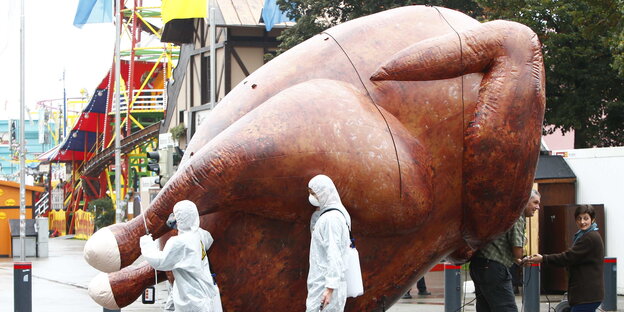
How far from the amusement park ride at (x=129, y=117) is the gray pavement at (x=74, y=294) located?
60.8 feet

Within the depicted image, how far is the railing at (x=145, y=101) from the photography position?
4497 cm

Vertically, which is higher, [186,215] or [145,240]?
[186,215]

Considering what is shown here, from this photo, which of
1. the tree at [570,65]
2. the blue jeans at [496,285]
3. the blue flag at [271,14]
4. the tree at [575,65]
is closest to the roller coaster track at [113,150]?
the blue flag at [271,14]

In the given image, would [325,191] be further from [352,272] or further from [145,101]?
[145,101]

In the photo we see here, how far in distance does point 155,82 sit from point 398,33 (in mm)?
42680

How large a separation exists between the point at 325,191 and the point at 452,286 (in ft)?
18.1

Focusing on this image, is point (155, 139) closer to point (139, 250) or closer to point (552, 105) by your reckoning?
point (552, 105)

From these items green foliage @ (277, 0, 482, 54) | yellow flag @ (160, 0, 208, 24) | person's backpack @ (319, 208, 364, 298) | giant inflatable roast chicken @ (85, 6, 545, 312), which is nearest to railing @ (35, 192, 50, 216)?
yellow flag @ (160, 0, 208, 24)

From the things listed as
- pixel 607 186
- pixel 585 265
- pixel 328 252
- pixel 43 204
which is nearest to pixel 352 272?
pixel 328 252

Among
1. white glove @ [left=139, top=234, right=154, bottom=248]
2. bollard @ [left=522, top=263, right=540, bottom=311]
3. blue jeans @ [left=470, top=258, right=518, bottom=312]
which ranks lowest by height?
bollard @ [left=522, top=263, right=540, bottom=311]

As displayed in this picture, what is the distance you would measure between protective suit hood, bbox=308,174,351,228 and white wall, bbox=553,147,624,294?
9863 mm

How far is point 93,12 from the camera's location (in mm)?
33875

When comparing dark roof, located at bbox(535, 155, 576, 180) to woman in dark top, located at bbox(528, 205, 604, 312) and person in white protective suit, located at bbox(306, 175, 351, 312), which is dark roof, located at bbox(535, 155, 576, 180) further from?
person in white protective suit, located at bbox(306, 175, 351, 312)

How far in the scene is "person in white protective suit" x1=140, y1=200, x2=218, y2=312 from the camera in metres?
5.65
